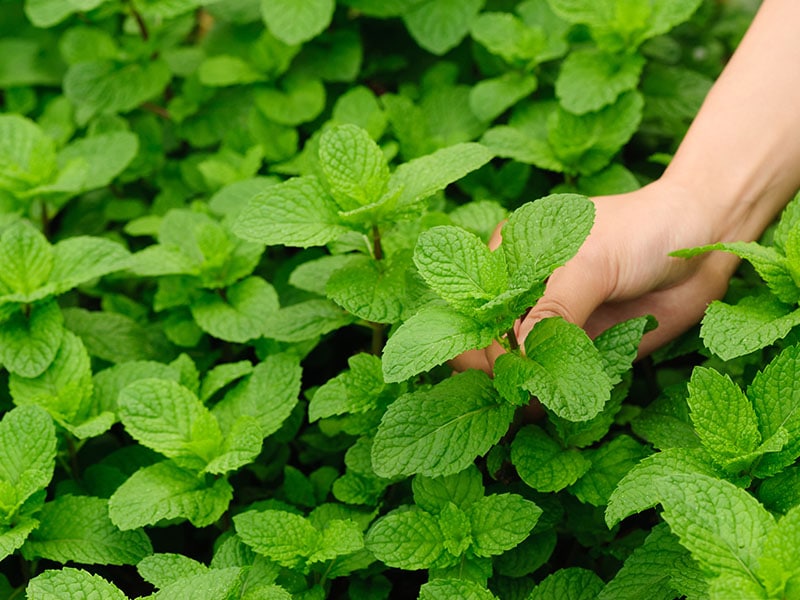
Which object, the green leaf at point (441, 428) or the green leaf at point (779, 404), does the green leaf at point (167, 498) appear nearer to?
the green leaf at point (441, 428)

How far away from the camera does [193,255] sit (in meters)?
1.63

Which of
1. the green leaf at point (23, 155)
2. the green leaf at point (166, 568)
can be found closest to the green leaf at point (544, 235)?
the green leaf at point (166, 568)

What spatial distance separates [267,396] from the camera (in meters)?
1.39

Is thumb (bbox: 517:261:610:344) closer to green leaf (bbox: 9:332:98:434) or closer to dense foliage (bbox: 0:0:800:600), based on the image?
dense foliage (bbox: 0:0:800:600)

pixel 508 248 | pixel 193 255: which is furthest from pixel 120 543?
pixel 508 248

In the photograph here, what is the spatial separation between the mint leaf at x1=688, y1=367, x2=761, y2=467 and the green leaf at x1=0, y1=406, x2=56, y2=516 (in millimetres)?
Answer: 846

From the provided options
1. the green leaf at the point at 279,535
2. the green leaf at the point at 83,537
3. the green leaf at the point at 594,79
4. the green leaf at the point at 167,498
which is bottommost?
the green leaf at the point at 83,537

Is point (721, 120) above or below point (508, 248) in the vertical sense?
above

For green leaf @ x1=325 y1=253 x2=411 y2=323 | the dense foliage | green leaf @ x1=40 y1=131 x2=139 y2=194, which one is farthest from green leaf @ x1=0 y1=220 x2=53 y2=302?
green leaf @ x1=325 y1=253 x2=411 y2=323

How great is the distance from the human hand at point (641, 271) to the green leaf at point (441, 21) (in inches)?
26.9

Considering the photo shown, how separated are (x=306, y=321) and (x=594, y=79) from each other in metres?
0.74

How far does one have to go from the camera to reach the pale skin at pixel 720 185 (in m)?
1.41

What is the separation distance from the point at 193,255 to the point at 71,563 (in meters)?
0.55

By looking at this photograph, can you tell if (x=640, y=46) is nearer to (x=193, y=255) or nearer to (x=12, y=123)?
(x=193, y=255)
